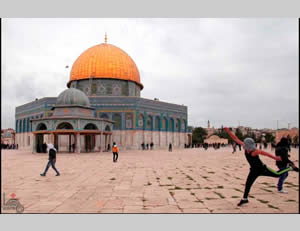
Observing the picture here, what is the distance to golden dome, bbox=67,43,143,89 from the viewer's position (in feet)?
129

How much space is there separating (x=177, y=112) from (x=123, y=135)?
1071 cm

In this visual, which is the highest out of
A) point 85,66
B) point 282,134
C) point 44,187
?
point 85,66

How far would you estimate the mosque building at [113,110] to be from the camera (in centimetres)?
3503

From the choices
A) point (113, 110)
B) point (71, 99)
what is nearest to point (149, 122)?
point (113, 110)

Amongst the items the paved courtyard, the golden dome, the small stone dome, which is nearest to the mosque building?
the golden dome

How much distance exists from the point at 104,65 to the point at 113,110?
7.65 meters

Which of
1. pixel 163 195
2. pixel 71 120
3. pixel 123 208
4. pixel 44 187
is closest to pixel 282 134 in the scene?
pixel 163 195

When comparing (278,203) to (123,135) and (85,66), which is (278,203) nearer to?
(123,135)

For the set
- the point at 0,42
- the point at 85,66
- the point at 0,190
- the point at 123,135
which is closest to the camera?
the point at 0,190

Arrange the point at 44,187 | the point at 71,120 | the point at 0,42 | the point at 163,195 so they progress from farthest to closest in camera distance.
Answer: the point at 71,120 → the point at 44,187 → the point at 163,195 → the point at 0,42

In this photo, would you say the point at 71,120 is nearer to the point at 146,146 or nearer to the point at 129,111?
the point at 129,111

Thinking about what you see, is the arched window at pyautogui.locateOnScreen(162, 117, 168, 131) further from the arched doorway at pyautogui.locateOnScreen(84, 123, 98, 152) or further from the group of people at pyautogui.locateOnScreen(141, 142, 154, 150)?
the arched doorway at pyautogui.locateOnScreen(84, 123, 98, 152)

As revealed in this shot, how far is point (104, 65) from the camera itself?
39719 millimetres

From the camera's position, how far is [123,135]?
3566cm
